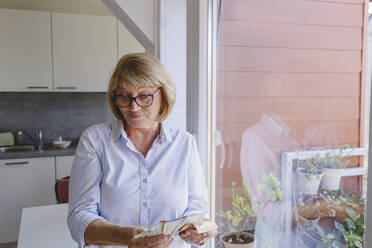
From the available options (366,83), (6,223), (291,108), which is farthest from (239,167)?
(6,223)

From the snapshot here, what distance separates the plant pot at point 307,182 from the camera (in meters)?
0.98

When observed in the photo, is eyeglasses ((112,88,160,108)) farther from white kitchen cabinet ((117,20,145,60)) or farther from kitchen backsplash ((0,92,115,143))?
kitchen backsplash ((0,92,115,143))

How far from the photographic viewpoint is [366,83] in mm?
780

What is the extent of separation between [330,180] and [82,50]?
328cm

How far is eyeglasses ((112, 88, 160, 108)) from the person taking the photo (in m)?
1.14

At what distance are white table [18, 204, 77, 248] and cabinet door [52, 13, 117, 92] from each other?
1.78 m

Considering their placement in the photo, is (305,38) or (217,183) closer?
(305,38)

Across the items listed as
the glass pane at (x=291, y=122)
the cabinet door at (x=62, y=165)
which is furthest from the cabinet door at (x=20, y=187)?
the glass pane at (x=291, y=122)

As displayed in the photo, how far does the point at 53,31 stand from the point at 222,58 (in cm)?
253

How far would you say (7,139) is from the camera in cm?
365

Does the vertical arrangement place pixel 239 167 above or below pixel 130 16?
below

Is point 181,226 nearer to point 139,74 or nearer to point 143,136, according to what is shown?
point 143,136

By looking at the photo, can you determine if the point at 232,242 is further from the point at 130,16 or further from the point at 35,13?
the point at 35,13

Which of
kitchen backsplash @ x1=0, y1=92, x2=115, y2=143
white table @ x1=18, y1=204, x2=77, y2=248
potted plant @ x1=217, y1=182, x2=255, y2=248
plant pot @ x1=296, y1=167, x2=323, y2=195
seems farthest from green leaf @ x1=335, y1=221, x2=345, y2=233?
kitchen backsplash @ x1=0, y1=92, x2=115, y2=143
